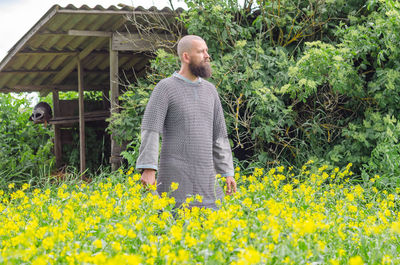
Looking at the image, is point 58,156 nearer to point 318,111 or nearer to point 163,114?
point 318,111

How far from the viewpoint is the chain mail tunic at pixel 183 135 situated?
3.95 metres

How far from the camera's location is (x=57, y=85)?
10.9 m

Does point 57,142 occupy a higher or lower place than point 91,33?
lower

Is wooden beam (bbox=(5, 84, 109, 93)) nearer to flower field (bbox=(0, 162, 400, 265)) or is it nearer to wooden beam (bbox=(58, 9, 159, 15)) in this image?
wooden beam (bbox=(58, 9, 159, 15))

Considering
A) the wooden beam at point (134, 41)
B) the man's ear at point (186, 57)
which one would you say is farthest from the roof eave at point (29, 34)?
the man's ear at point (186, 57)

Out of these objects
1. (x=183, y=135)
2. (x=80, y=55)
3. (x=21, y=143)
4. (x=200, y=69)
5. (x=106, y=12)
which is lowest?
(x=21, y=143)

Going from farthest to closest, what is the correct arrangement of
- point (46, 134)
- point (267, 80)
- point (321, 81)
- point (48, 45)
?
point (46, 134), point (48, 45), point (267, 80), point (321, 81)

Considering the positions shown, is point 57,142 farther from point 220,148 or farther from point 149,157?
point 149,157

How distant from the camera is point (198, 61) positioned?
158 inches

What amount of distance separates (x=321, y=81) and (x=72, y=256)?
4444 millimetres

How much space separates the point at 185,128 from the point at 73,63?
682 centimetres

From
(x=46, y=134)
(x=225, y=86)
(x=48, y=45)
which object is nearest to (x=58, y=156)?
(x=46, y=134)

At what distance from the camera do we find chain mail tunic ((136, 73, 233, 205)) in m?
3.95

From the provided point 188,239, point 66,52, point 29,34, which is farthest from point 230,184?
point 66,52
